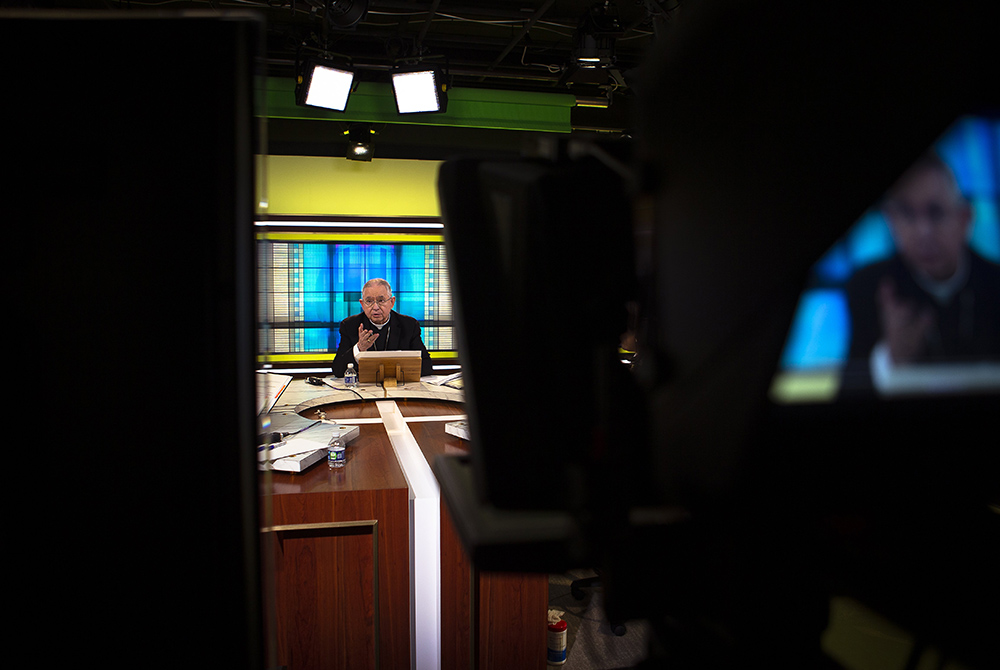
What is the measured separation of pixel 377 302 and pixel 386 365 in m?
1.00

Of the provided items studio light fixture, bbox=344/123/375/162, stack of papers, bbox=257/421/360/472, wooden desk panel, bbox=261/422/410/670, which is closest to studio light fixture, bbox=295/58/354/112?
studio light fixture, bbox=344/123/375/162

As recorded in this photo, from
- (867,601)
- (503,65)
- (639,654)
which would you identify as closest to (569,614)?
(639,654)

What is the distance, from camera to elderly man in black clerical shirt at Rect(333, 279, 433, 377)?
4793 mm

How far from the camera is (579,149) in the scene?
21.9 inches

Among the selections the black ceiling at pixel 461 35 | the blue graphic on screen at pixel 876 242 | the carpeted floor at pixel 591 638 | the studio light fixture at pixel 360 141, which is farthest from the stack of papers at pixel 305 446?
the studio light fixture at pixel 360 141

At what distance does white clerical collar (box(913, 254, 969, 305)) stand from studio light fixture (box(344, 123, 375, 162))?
17.0ft

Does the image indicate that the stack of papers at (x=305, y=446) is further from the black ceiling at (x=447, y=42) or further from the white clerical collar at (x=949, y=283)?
the black ceiling at (x=447, y=42)

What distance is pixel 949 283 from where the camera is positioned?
1.49 ft

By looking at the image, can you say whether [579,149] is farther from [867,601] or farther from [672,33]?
[867,601]

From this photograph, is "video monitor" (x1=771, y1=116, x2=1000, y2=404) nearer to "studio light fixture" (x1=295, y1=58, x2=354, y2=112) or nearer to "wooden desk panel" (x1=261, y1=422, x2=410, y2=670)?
"wooden desk panel" (x1=261, y1=422, x2=410, y2=670)

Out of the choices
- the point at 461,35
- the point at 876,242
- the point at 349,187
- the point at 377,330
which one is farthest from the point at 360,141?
the point at 876,242

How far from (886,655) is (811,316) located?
514 millimetres

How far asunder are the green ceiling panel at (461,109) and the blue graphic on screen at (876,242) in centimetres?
494

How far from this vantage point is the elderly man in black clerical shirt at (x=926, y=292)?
44 centimetres
